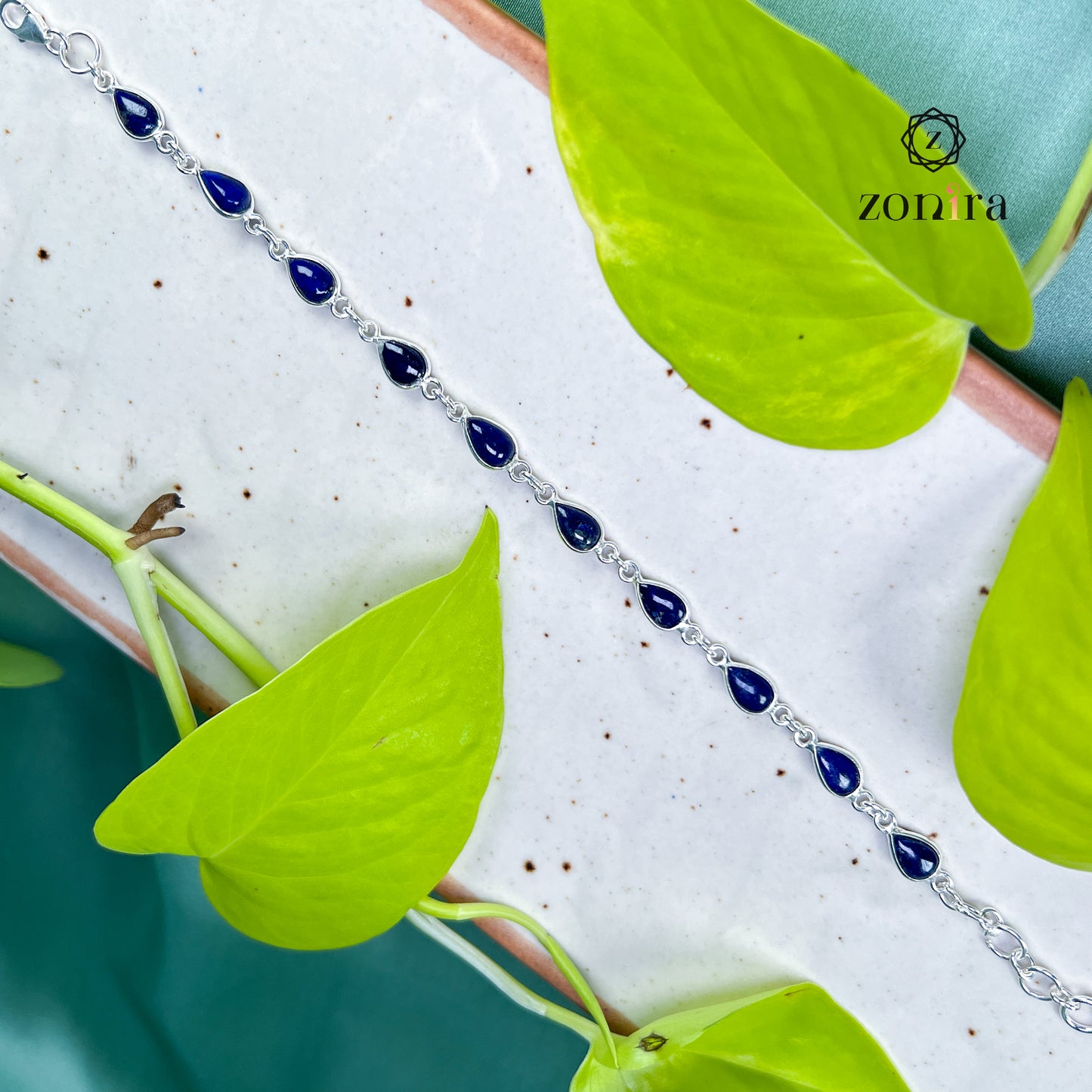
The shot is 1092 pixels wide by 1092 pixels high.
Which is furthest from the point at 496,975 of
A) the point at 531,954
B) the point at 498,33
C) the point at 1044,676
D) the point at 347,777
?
the point at 498,33

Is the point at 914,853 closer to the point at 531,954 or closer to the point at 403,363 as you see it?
the point at 531,954

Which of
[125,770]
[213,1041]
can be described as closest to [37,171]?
[125,770]

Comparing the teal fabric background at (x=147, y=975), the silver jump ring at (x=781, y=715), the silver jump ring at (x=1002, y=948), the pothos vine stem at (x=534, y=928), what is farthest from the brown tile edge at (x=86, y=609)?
the silver jump ring at (x=1002, y=948)

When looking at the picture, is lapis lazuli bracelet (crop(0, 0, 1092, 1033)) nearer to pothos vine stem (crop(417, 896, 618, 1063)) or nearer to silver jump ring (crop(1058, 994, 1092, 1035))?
silver jump ring (crop(1058, 994, 1092, 1035))

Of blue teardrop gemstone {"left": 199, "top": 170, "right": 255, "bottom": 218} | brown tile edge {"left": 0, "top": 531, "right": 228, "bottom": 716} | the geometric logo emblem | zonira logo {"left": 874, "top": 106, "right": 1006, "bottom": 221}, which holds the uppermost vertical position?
the geometric logo emblem

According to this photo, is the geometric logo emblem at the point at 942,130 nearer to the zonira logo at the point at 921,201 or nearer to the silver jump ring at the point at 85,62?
the zonira logo at the point at 921,201

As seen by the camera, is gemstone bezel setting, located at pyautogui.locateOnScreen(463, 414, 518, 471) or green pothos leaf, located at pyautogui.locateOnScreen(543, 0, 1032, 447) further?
gemstone bezel setting, located at pyautogui.locateOnScreen(463, 414, 518, 471)

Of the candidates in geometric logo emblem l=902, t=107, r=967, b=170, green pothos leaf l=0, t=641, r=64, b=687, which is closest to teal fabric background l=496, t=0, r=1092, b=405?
geometric logo emblem l=902, t=107, r=967, b=170
